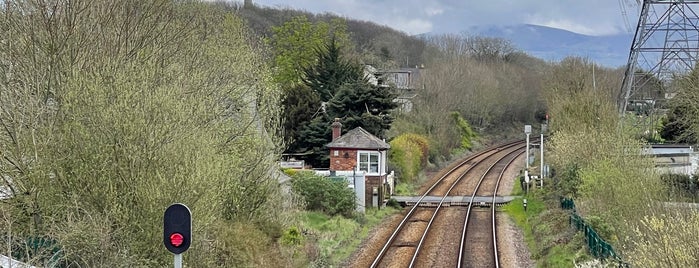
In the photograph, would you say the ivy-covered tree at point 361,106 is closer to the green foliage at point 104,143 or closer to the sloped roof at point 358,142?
the sloped roof at point 358,142

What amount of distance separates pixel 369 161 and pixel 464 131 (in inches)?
1327

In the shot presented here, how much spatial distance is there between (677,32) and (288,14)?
294 ft

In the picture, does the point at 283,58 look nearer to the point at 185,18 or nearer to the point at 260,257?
the point at 185,18

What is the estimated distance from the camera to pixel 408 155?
38594 mm

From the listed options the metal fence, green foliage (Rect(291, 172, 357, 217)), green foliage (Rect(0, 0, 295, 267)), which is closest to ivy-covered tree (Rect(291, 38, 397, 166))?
green foliage (Rect(291, 172, 357, 217))

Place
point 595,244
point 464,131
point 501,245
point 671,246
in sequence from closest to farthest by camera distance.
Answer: point 671,246, point 595,244, point 501,245, point 464,131

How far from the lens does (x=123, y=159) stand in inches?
419

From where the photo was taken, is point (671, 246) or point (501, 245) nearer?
point (671, 246)

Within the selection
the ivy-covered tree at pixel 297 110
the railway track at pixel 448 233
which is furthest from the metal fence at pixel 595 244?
the ivy-covered tree at pixel 297 110

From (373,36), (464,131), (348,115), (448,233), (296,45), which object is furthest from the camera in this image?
(373,36)

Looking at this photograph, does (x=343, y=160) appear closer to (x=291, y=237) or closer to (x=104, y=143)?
(x=291, y=237)

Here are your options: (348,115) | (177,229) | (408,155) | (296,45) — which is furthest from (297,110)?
(177,229)

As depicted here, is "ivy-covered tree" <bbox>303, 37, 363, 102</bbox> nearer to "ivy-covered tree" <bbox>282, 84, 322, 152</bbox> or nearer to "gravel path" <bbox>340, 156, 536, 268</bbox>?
"ivy-covered tree" <bbox>282, 84, 322, 152</bbox>

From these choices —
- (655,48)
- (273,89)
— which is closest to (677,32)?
(655,48)
